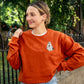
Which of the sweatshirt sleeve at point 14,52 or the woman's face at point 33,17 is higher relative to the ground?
the woman's face at point 33,17

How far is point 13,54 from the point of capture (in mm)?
2412

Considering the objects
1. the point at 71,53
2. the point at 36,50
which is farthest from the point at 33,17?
the point at 71,53

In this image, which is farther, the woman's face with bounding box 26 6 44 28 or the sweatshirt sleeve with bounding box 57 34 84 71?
the sweatshirt sleeve with bounding box 57 34 84 71

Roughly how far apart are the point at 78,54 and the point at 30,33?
24.6 inches

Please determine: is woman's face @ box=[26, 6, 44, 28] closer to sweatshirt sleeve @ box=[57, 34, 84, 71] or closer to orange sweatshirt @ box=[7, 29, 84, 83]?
orange sweatshirt @ box=[7, 29, 84, 83]

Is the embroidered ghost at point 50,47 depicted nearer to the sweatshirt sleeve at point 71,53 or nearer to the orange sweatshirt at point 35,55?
the orange sweatshirt at point 35,55

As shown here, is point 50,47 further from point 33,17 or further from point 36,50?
point 33,17

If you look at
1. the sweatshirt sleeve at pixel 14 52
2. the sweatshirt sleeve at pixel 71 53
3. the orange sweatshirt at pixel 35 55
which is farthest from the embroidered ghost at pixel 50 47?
the sweatshirt sleeve at pixel 14 52

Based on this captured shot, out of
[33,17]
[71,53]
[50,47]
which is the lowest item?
[71,53]

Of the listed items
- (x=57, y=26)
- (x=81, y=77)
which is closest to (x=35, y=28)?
(x=57, y=26)

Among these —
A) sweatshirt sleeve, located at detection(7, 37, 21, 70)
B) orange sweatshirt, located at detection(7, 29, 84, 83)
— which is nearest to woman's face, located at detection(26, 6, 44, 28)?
orange sweatshirt, located at detection(7, 29, 84, 83)

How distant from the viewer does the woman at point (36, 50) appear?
2432mm

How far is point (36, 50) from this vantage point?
2.43 meters

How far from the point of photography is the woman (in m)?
2.43
